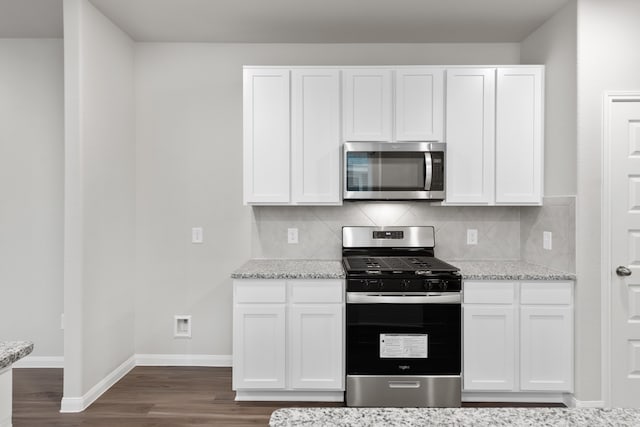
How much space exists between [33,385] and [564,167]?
13.8 feet

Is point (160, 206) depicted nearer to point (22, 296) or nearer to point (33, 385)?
point (22, 296)

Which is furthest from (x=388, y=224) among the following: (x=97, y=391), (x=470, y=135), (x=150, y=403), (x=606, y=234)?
(x=97, y=391)

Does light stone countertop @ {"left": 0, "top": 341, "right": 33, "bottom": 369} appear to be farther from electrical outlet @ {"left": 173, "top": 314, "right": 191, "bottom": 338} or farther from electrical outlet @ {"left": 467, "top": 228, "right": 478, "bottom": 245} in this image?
electrical outlet @ {"left": 467, "top": 228, "right": 478, "bottom": 245}

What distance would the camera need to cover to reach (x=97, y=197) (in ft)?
10.4

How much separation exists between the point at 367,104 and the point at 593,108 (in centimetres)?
151

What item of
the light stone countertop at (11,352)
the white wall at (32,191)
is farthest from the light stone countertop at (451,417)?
the white wall at (32,191)

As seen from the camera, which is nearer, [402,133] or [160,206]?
[402,133]

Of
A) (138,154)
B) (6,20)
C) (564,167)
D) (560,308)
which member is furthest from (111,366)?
(564,167)

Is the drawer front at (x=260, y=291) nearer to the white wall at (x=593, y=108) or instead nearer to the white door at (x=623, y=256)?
the white wall at (x=593, y=108)

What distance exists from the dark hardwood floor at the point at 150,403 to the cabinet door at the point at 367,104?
1.97 meters

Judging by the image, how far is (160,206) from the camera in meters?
3.82

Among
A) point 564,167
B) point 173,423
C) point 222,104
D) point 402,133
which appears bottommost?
point 173,423

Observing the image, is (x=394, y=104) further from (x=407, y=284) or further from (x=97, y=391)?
(x=97, y=391)

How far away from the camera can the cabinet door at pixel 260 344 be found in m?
3.03
